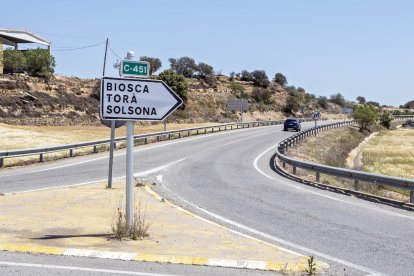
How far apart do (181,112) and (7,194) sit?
6991cm

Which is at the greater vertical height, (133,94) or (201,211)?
(133,94)

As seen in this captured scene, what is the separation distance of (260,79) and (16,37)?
71966 mm

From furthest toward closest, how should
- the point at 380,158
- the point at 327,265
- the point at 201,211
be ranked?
the point at 380,158 < the point at 201,211 < the point at 327,265

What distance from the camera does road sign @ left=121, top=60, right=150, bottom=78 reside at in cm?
864

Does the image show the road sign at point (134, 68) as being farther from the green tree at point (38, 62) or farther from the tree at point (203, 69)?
the tree at point (203, 69)

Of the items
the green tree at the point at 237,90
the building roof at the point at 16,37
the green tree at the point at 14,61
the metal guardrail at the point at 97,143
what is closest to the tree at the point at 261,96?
the green tree at the point at 237,90

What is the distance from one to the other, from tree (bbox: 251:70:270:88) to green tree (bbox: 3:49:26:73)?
77.4m

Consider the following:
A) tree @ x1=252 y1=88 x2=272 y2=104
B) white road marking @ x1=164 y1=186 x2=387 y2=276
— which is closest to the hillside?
tree @ x1=252 y1=88 x2=272 y2=104

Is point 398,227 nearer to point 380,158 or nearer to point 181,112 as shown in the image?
point 380,158

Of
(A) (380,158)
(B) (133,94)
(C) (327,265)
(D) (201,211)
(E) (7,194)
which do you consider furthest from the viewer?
(A) (380,158)

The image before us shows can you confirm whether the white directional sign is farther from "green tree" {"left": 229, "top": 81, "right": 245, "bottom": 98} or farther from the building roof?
"green tree" {"left": 229, "top": 81, "right": 245, "bottom": 98}

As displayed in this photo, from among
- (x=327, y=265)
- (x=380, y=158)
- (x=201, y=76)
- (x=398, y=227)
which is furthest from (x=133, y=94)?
(x=201, y=76)

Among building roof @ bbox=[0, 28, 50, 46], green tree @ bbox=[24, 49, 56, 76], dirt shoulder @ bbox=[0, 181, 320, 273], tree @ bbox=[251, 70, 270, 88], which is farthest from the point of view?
tree @ bbox=[251, 70, 270, 88]

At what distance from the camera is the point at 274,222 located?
426 inches
